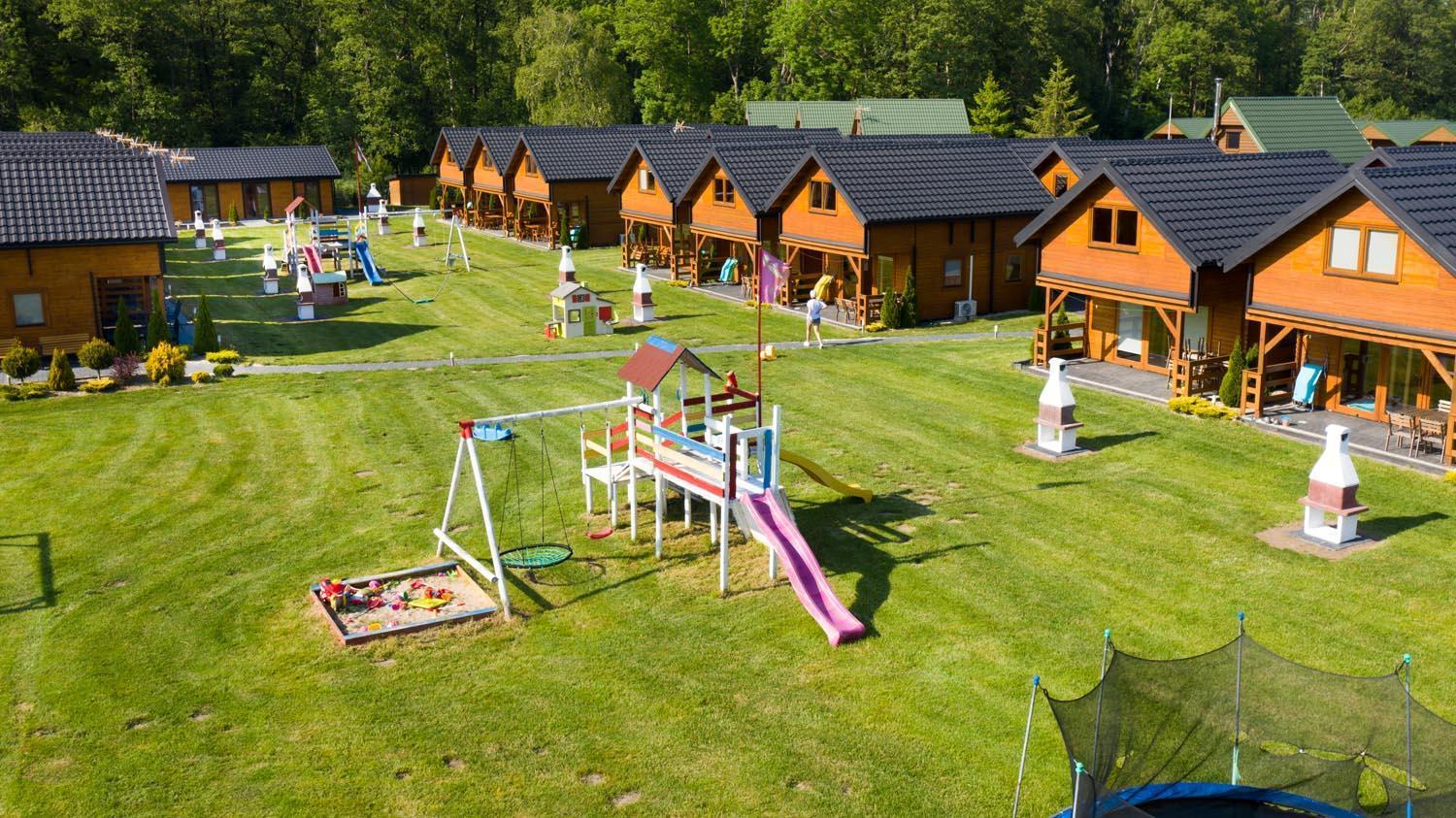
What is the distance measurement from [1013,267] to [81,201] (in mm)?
26385

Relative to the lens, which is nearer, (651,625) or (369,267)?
(651,625)

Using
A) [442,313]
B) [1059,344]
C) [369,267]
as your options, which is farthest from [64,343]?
[1059,344]

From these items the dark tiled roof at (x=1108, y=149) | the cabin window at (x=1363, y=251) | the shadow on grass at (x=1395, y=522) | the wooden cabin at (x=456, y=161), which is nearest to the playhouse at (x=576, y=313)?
the dark tiled roof at (x=1108, y=149)

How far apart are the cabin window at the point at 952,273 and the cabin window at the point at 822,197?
3.82 m

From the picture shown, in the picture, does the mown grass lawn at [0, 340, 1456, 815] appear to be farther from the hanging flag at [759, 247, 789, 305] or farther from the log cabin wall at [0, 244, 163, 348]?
the log cabin wall at [0, 244, 163, 348]

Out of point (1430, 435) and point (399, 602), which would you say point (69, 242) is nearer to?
point (399, 602)

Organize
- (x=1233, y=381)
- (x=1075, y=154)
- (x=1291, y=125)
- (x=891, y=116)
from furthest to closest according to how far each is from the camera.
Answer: (x=891, y=116)
(x=1291, y=125)
(x=1075, y=154)
(x=1233, y=381)

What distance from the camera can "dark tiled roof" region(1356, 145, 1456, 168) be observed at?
86.4ft

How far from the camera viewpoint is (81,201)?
1254 inches

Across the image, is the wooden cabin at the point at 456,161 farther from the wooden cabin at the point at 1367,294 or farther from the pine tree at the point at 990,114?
the wooden cabin at the point at 1367,294

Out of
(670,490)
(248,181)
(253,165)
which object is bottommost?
(670,490)

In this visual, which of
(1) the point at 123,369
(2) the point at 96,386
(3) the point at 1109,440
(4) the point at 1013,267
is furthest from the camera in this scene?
(4) the point at 1013,267

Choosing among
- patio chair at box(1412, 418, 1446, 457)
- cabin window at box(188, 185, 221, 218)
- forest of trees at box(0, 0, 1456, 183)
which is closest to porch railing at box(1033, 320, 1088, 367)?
patio chair at box(1412, 418, 1446, 457)

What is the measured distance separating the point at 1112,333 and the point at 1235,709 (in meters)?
20.1
